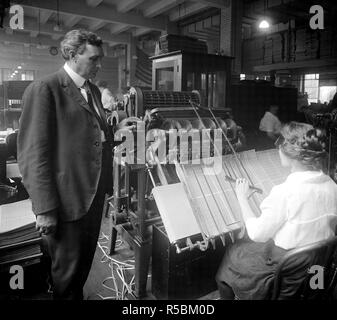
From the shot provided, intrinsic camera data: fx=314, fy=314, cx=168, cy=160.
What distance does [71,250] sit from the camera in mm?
1762

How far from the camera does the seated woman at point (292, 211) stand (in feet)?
4.85

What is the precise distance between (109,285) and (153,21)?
819 centimetres

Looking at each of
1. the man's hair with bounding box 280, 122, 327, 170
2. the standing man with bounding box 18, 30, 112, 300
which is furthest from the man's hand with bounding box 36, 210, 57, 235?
the man's hair with bounding box 280, 122, 327, 170

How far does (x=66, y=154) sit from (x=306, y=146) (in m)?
1.23

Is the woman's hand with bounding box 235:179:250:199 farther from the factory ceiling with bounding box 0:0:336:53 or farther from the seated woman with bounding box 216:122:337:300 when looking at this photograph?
the factory ceiling with bounding box 0:0:336:53

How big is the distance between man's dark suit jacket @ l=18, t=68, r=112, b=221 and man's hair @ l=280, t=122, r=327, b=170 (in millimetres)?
1018

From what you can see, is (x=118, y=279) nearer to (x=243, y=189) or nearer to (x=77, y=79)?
(x=243, y=189)

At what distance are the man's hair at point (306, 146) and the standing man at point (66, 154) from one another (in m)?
1.02

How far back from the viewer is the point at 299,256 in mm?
1462

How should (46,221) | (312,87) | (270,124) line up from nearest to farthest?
1. (46,221)
2. (270,124)
3. (312,87)

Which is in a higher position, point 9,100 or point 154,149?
point 9,100

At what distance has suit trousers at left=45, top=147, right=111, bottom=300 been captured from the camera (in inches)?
68.6

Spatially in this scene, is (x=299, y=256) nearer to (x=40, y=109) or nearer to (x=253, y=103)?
(x=40, y=109)

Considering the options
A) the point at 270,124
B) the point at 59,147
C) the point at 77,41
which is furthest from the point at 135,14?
the point at 59,147
